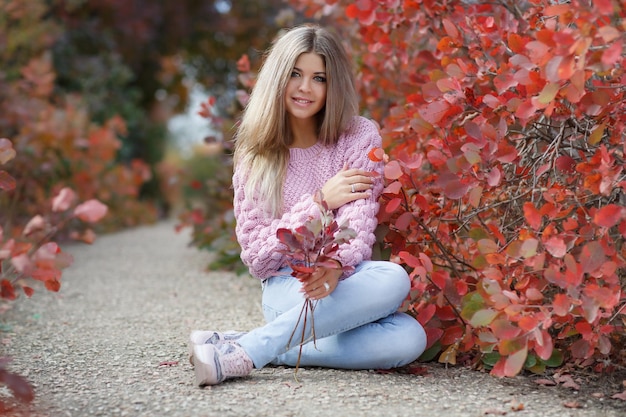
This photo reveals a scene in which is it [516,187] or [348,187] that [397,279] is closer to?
[348,187]

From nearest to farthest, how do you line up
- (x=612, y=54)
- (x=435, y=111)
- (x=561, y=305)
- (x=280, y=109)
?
(x=612, y=54) < (x=561, y=305) < (x=435, y=111) < (x=280, y=109)

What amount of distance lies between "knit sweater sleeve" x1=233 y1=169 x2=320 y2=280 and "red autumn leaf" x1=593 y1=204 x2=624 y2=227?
85 cm

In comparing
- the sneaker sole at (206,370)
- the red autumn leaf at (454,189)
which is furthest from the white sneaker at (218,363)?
the red autumn leaf at (454,189)

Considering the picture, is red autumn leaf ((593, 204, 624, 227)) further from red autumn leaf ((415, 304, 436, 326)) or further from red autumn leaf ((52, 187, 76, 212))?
red autumn leaf ((52, 187, 76, 212))

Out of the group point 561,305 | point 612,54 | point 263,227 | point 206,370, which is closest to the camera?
point 612,54

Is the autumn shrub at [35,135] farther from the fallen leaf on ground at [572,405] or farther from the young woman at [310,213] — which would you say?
the fallen leaf on ground at [572,405]

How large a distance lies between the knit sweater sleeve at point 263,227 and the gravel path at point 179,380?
0.34 meters

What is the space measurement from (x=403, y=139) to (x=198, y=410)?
1341mm

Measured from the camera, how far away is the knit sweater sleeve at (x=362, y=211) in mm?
2118

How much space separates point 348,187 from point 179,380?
759mm

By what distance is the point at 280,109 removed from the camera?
236cm

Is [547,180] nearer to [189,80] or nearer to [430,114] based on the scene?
[430,114]

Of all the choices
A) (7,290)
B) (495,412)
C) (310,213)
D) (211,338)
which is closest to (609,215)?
(495,412)

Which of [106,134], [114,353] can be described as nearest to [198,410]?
[114,353]
